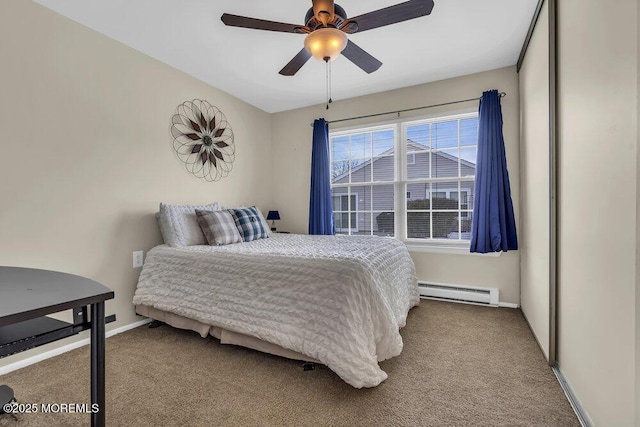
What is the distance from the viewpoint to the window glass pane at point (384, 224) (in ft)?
12.0

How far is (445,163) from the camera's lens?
11.1 feet

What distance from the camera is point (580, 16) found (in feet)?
4.77

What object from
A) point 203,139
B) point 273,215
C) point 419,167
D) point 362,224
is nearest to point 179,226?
point 203,139

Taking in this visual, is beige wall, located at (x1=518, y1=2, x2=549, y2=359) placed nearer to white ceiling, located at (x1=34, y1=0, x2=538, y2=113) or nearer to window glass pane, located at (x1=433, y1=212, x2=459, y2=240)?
white ceiling, located at (x1=34, y1=0, x2=538, y2=113)

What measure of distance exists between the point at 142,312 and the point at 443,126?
3.64 m

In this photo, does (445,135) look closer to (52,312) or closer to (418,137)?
(418,137)

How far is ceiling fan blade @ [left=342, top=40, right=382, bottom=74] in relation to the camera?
2.05 m

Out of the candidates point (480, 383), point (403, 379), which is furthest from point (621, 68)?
point (403, 379)

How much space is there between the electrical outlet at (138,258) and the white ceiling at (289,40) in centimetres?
185

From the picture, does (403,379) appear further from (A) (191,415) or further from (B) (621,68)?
(B) (621,68)

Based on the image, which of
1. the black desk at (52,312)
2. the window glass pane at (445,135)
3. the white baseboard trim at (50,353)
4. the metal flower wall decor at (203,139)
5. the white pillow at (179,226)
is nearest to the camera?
the black desk at (52,312)

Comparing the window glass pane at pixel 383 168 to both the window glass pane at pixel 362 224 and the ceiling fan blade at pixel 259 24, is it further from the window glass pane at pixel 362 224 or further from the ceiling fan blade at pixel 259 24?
the ceiling fan blade at pixel 259 24

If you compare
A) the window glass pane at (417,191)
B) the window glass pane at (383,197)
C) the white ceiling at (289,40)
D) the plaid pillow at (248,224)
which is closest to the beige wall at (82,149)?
the white ceiling at (289,40)

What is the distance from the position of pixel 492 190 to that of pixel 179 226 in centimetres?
307
